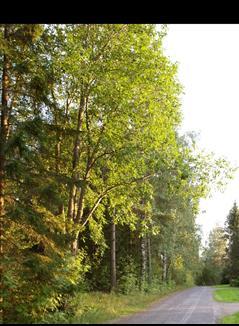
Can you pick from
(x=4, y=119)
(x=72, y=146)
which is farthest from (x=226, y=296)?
(x=4, y=119)

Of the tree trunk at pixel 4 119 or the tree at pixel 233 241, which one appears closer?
the tree trunk at pixel 4 119

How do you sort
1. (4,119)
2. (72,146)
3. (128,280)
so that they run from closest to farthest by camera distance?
1. (4,119)
2. (72,146)
3. (128,280)

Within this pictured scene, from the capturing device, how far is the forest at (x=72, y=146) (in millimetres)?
11867

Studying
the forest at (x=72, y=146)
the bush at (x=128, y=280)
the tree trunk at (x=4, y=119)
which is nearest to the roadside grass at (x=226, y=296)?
the bush at (x=128, y=280)

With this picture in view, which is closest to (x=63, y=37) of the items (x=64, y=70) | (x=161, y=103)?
(x=64, y=70)

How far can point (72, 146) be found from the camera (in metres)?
18.5

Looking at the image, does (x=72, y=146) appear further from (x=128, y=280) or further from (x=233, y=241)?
(x=233, y=241)

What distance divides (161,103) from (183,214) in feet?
88.5

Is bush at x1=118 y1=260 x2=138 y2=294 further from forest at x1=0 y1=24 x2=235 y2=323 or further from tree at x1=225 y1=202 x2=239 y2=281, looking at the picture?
tree at x1=225 y1=202 x2=239 y2=281

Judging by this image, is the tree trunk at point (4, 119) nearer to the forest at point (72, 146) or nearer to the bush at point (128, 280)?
the forest at point (72, 146)

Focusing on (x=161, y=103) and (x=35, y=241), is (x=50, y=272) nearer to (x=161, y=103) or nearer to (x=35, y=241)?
(x=35, y=241)

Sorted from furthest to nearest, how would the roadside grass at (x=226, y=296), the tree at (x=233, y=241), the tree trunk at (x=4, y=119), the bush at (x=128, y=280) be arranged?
1. the tree at (x=233, y=241)
2. the bush at (x=128, y=280)
3. the roadside grass at (x=226, y=296)
4. the tree trunk at (x=4, y=119)

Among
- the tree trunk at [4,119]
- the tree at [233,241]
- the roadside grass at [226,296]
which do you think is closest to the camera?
the tree trunk at [4,119]

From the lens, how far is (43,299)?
1195cm
